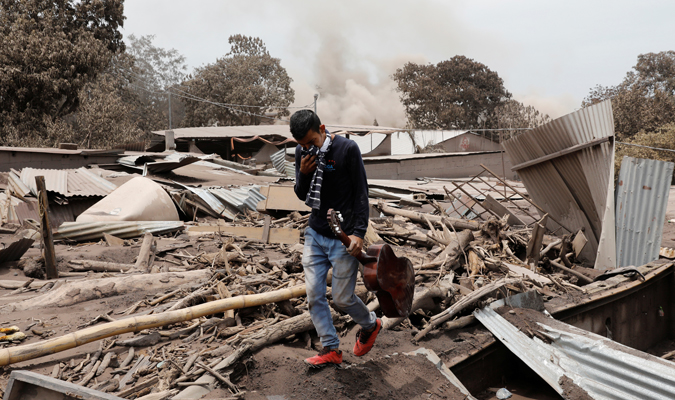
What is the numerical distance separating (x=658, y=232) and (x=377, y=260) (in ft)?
21.4

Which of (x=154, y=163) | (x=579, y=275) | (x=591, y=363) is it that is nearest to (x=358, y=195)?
(x=591, y=363)

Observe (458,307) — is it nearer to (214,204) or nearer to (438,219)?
(438,219)

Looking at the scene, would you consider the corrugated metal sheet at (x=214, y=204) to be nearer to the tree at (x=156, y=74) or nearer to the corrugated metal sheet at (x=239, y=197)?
the corrugated metal sheet at (x=239, y=197)

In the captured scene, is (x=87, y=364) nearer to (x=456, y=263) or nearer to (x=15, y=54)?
(x=456, y=263)

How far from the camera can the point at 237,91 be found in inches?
1578

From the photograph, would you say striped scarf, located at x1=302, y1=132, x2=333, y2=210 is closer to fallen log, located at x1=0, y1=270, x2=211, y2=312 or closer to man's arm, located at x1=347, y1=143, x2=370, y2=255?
man's arm, located at x1=347, y1=143, x2=370, y2=255

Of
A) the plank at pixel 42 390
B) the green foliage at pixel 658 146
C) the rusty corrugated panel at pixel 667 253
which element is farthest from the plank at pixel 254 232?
the green foliage at pixel 658 146

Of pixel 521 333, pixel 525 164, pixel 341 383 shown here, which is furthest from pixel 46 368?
pixel 525 164

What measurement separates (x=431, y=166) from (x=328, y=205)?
20.4 meters

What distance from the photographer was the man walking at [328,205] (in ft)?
10.2

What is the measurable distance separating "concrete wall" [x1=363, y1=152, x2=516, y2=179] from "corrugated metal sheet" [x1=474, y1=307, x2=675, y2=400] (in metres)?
15.9

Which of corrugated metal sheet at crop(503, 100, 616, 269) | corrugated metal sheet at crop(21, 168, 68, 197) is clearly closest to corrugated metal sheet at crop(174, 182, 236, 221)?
corrugated metal sheet at crop(21, 168, 68, 197)

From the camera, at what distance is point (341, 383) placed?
132 inches

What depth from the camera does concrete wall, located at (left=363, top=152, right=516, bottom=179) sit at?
21484mm
